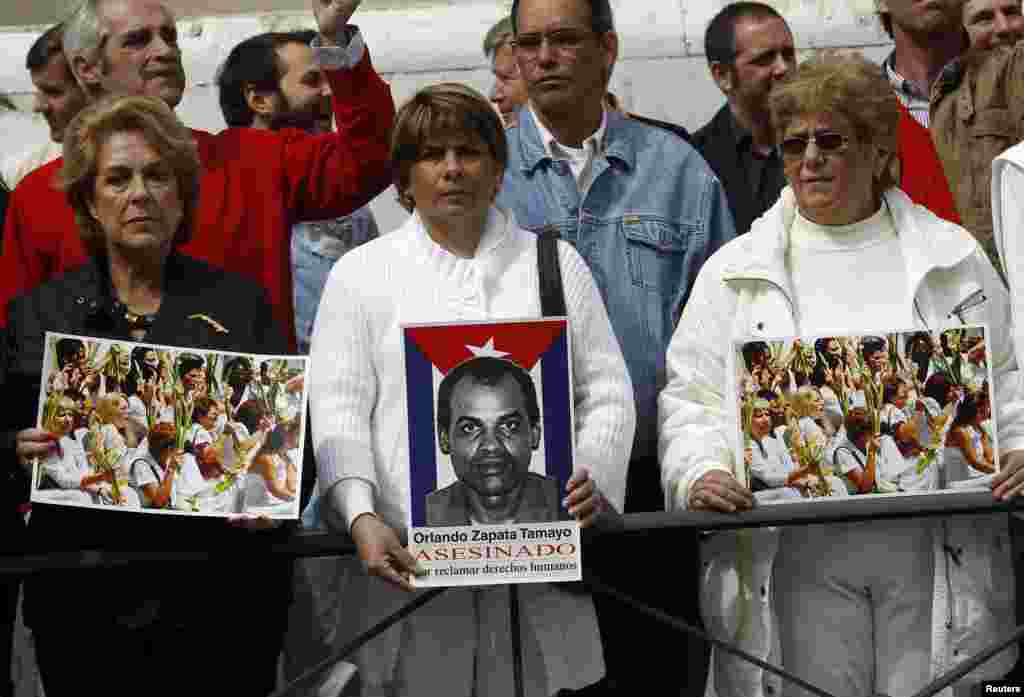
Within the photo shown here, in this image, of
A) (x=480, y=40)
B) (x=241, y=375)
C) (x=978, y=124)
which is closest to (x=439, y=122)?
(x=241, y=375)

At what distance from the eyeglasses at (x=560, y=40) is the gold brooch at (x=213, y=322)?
139 centimetres

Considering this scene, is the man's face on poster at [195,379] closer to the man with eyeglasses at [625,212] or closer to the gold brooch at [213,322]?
the gold brooch at [213,322]

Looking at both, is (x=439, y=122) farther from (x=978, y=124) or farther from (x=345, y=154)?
(x=978, y=124)

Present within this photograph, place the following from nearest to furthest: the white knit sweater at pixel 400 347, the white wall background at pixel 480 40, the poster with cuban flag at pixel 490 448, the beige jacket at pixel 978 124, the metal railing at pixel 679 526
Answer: the poster with cuban flag at pixel 490 448 → the metal railing at pixel 679 526 → the white knit sweater at pixel 400 347 → the beige jacket at pixel 978 124 → the white wall background at pixel 480 40

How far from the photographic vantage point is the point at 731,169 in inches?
255

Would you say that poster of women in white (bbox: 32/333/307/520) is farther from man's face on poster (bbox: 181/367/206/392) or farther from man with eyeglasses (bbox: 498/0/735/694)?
man with eyeglasses (bbox: 498/0/735/694)

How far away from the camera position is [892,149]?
521cm

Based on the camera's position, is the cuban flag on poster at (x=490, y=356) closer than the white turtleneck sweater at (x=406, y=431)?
Yes

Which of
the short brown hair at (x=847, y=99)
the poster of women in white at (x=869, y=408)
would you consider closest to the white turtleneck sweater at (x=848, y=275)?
the short brown hair at (x=847, y=99)

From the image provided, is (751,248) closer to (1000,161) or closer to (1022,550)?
(1000,161)

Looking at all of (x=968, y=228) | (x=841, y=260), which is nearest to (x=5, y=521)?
(x=841, y=260)

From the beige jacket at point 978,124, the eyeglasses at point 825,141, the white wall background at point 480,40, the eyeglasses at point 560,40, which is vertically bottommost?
the eyeglasses at point 825,141

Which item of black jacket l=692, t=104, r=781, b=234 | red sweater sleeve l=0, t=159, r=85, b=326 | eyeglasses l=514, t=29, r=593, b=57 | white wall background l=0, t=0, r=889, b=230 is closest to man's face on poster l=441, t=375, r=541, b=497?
red sweater sleeve l=0, t=159, r=85, b=326

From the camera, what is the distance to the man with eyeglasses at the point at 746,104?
20.9 ft
